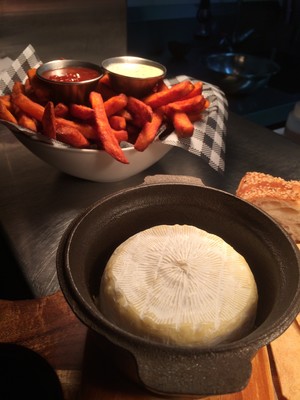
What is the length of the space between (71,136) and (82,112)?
11cm

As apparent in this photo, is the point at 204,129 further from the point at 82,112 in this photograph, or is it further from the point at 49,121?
the point at 49,121

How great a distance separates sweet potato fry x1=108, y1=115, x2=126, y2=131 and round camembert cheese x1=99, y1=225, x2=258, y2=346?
618 mm

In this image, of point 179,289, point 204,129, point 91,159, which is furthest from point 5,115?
point 179,289

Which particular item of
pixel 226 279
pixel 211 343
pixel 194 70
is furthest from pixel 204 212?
pixel 194 70

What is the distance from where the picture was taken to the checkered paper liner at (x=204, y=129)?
1373mm

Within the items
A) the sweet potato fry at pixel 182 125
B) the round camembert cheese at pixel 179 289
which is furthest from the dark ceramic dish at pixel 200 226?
the sweet potato fry at pixel 182 125

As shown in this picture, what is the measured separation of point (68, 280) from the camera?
62 cm

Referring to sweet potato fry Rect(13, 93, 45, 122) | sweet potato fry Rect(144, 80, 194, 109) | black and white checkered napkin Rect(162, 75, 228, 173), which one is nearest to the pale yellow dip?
sweet potato fry Rect(144, 80, 194, 109)

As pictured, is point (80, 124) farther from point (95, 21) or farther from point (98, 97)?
point (95, 21)

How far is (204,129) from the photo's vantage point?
1.46 meters

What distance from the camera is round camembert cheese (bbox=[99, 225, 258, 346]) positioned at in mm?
629

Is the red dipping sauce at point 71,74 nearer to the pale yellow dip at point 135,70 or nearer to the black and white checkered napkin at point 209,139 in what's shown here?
the pale yellow dip at point 135,70

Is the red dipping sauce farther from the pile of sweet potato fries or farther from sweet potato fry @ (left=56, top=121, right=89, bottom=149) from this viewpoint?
sweet potato fry @ (left=56, top=121, right=89, bottom=149)

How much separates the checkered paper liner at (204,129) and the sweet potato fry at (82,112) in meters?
0.12
